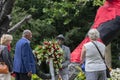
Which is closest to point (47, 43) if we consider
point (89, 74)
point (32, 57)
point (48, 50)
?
point (48, 50)

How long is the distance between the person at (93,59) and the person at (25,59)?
4.26 ft

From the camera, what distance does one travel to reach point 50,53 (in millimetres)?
11430

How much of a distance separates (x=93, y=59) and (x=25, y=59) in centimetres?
158

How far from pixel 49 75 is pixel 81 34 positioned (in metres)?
14.4

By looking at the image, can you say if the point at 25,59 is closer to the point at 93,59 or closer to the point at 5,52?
the point at 5,52

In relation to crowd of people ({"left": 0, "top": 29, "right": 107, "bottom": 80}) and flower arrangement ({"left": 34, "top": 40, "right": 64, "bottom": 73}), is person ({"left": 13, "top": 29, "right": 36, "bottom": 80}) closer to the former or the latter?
crowd of people ({"left": 0, "top": 29, "right": 107, "bottom": 80})

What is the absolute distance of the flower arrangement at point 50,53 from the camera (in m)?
11.5

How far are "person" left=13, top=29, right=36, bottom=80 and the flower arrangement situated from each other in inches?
28.1

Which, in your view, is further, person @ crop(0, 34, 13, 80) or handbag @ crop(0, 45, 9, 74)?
handbag @ crop(0, 45, 9, 74)

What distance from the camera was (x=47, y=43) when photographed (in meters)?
11.5

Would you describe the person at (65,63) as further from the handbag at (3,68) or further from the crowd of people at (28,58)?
the handbag at (3,68)

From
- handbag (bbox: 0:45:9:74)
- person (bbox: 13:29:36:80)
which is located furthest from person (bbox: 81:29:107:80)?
handbag (bbox: 0:45:9:74)

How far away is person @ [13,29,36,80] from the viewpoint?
10602mm

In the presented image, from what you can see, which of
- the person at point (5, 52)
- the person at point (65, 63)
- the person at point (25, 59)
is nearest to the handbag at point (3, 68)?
the person at point (5, 52)
